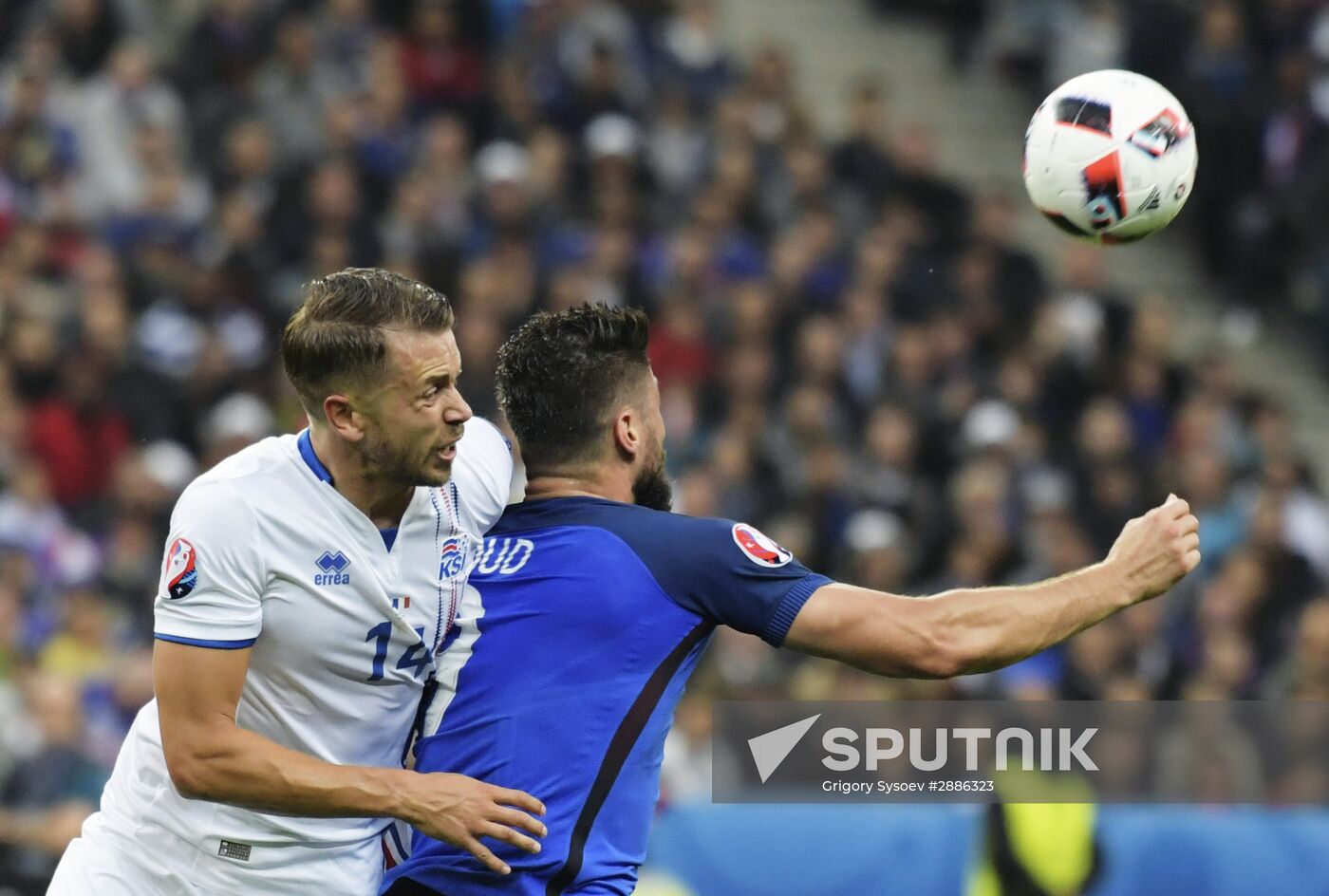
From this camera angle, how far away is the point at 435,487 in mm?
4453

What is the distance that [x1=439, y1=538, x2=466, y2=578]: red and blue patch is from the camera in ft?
14.3

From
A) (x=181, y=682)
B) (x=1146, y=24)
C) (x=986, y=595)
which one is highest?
(x=1146, y=24)

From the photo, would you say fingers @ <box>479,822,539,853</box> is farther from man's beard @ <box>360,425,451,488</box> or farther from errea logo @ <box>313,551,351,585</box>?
man's beard @ <box>360,425,451,488</box>

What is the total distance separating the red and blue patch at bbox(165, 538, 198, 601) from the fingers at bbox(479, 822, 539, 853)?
793 millimetres

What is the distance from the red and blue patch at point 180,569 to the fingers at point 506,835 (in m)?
0.79

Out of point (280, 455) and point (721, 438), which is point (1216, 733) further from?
point (280, 455)

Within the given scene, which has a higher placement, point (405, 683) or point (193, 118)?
point (193, 118)

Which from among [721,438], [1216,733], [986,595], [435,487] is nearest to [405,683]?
[435,487]

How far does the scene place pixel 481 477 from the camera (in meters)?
4.61

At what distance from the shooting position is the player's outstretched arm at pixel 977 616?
401cm

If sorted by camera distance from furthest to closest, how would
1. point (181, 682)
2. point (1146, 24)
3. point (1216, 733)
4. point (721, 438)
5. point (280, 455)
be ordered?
1. point (1146, 24)
2. point (721, 438)
3. point (1216, 733)
4. point (280, 455)
5. point (181, 682)

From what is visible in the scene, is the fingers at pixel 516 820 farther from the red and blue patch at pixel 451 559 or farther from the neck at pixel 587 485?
the neck at pixel 587 485

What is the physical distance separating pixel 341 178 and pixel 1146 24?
5956mm

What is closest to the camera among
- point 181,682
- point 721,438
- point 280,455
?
point 181,682
